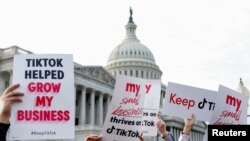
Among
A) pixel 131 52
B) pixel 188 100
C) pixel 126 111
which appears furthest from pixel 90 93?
→ pixel 126 111

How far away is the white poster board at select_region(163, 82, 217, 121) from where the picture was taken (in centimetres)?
979

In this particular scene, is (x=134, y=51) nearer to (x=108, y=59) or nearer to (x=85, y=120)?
(x=108, y=59)

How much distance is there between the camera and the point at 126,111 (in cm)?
852

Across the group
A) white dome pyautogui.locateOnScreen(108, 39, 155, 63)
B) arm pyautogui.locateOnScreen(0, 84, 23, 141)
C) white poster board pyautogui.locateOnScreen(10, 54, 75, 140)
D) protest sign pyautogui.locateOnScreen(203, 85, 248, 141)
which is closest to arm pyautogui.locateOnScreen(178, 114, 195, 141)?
white poster board pyautogui.locateOnScreen(10, 54, 75, 140)

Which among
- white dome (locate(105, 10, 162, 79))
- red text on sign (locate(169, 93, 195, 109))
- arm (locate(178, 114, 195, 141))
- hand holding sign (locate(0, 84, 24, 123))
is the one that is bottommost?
arm (locate(178, 114, 195, 141))

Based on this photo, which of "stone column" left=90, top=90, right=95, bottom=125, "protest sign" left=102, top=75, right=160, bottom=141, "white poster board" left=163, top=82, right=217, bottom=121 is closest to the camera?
"protest sign" left=102, top=75, right=160, bottom=141

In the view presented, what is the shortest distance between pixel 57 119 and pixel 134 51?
11177cm

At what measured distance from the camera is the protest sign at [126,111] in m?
8.25

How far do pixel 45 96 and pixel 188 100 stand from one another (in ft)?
11.1

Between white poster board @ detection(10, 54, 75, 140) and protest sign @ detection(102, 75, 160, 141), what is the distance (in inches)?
44.2

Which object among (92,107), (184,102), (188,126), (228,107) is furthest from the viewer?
(92,107)

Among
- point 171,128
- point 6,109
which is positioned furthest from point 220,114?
point 171,128

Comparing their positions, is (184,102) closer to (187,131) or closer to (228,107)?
(228,107)

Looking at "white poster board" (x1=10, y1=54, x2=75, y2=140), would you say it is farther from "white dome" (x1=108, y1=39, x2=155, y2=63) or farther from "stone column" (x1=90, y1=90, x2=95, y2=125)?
"white dome" (x1=108, y1=39, x2=155, y2=63)
